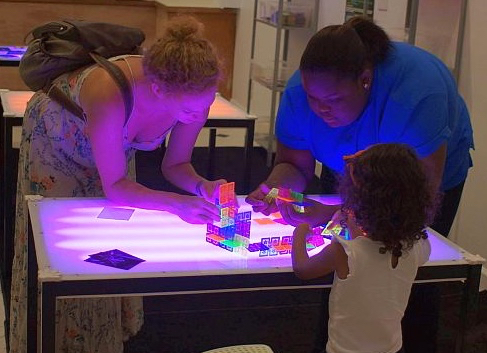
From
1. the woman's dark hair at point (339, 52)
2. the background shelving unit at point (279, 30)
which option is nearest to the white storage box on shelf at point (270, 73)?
the background shelving unit at point (279, 30)

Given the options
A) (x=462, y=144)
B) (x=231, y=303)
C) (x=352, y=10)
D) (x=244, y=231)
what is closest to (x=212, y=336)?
(x=231, y=303)

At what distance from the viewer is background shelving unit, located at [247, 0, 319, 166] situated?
5633 millimetres

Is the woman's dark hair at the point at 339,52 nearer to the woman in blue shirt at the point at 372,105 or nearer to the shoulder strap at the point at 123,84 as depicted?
the woman in blue shirt at the point at 372,105

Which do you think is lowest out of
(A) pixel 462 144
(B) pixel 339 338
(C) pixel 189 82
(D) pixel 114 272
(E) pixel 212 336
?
(E) pixel 212 336

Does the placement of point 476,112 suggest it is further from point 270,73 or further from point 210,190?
point 270,73

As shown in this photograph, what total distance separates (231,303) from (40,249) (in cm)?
164

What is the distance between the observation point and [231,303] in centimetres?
351

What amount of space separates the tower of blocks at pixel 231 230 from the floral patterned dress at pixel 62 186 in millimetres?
450

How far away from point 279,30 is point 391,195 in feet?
13.0

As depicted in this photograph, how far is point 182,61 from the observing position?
2.09m

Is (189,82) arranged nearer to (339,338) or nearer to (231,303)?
(339,338)

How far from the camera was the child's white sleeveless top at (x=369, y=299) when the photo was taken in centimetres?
187

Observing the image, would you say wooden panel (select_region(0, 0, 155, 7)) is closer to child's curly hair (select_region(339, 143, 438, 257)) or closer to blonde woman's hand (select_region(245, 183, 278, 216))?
blonde woman's hand (select_region(245, 183, 278, 216))

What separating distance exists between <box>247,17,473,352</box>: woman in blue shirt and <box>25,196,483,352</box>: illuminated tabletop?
8.8 inches
